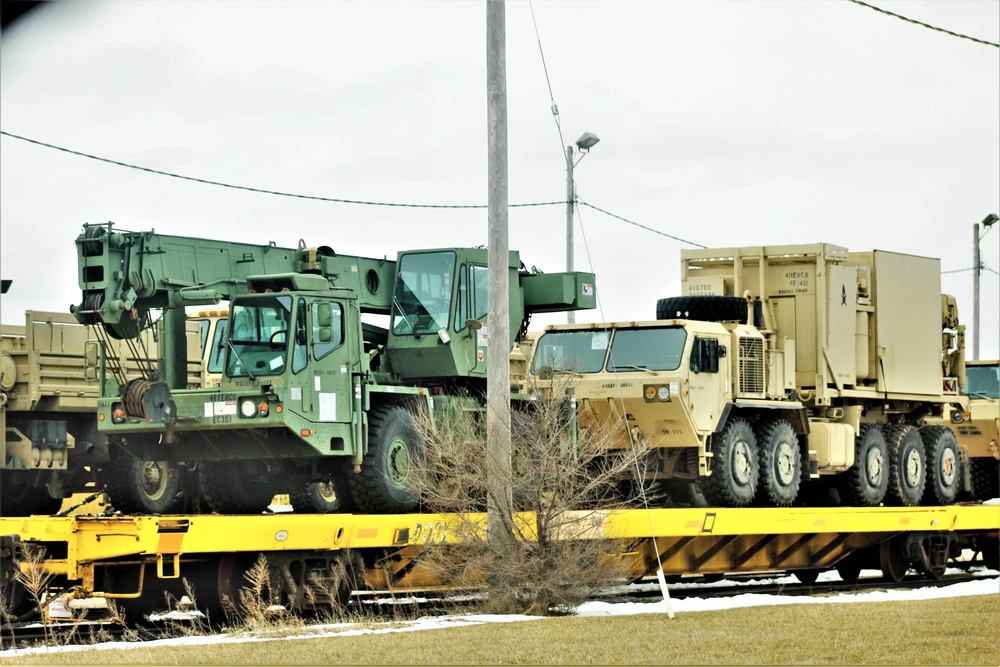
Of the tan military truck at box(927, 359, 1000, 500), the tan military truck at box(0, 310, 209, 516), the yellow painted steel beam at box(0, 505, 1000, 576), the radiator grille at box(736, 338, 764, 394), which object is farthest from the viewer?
the tan military truck at box(927, 359, 1000, 500)

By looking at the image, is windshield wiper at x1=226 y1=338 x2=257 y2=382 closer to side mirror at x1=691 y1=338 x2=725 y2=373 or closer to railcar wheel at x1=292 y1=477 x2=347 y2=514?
railcar wheel at x1=292 y1=477 x2=347 y2=514

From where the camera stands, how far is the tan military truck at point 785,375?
1994 cm

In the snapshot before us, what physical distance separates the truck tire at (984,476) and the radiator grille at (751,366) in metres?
9.22

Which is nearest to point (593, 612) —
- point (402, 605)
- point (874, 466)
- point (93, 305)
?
point (402, 605)

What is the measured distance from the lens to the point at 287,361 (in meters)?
15.8

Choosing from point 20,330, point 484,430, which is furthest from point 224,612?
point 20,330

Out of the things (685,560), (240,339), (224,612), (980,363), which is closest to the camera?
(224,612)

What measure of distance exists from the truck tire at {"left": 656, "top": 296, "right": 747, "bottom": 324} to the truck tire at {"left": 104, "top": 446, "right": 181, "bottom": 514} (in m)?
7.25

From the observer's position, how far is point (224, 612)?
50.0ft

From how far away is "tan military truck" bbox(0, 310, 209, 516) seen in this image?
890 inches

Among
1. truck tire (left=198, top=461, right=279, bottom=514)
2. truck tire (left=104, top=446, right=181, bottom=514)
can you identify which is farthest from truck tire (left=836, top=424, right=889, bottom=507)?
truck tire (left=104, top=446, right=181, bottom=514)

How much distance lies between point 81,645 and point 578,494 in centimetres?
521

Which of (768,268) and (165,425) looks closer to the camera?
(165,425)

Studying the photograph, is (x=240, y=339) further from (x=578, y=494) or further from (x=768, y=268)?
(x=768, y=268)
